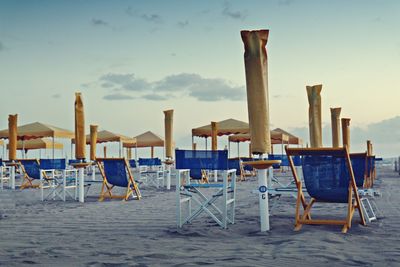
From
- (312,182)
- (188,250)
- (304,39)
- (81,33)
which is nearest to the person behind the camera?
(188,250)

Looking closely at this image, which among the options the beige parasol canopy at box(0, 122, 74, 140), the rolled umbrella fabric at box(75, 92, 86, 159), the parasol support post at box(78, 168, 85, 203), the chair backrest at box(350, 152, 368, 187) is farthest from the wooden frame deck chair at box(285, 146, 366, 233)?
the beige parasol canopy at box(0, 122, 74, 140)

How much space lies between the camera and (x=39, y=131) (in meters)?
14.8

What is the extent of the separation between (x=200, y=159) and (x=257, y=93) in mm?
1005

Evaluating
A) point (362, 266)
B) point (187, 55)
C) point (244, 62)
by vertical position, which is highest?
point (187, 55)

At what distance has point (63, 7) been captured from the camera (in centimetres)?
1172

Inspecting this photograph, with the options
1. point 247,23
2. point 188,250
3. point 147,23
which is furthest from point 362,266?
point 147,23

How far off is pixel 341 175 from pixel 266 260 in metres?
2.03

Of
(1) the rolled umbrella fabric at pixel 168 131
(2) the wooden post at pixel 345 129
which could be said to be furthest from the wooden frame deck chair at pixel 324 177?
(1) the rolled umbrella fabric at pixel 168 131

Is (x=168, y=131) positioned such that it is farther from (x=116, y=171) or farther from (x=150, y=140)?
(x=150, y=140)

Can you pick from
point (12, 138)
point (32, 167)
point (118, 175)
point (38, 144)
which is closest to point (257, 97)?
point (118, 175)

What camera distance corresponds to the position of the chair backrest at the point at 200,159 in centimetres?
527

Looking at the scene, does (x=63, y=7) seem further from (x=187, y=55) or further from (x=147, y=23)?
(x=187, y=55)

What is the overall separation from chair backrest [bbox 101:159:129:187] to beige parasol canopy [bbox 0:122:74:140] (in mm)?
6262

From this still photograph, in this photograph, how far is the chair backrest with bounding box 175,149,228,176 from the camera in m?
5.27
